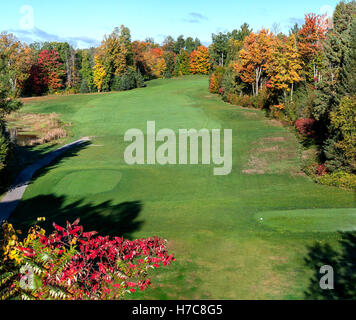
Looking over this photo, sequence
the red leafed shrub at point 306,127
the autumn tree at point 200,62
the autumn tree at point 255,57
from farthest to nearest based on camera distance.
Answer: the autumn tree at point 200,62
the autumn tree at point 255,57
the red leafed shrub at point 306,127

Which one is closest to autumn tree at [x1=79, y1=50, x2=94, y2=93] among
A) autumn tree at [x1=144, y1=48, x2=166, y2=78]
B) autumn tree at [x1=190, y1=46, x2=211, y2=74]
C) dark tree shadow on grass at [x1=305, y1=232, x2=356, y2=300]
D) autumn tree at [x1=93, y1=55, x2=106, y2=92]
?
autumn tree at [x1=93, y1=55, x2=106, y2=92]

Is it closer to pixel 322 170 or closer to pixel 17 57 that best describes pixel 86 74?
pixel 17 57

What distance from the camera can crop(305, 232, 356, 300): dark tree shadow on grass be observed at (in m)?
11.5

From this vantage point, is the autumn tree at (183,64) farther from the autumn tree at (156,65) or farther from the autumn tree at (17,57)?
the autumn tree at (17,57)

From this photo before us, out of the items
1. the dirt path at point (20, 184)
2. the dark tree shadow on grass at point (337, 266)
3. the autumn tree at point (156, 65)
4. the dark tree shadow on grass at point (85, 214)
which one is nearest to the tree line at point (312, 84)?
the dark tree shadow on grass at point (337, 266)

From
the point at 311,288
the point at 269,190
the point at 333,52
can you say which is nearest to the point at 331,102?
the point at 333,52

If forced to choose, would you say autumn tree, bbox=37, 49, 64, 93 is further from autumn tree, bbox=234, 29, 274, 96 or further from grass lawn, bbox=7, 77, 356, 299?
grass lawn, bbox=7, 77, 356, 299

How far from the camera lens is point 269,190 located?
2695 cm

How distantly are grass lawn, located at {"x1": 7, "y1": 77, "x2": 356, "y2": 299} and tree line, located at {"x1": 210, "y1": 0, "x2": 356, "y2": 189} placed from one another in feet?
8.75

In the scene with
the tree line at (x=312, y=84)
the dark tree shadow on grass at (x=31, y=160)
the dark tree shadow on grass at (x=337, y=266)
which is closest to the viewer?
the dark tree shadow on grass at (x=337, y=266)

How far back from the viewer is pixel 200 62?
4766 inches

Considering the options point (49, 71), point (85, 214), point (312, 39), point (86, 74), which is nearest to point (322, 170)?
point (85, 214)

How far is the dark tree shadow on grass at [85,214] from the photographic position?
752 inches

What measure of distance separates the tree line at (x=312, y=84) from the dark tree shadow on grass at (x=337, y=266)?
Answer: 41.0ft
